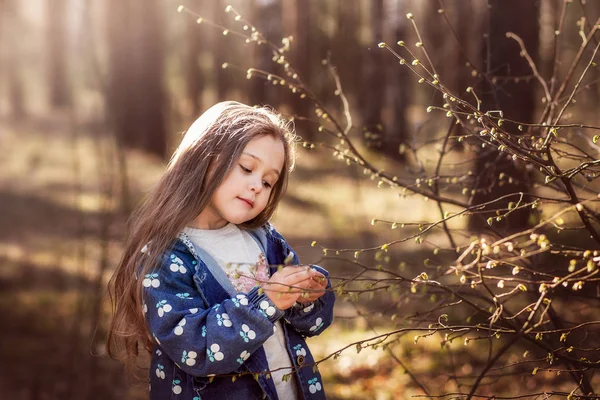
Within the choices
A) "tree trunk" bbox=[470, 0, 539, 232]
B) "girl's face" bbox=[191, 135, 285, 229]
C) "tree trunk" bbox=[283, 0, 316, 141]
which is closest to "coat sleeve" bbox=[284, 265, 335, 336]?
"girl's face" bbox=[191, 135, 285, 229]

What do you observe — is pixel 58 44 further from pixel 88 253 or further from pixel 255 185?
pixel 255 185

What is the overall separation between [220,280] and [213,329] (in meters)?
0.24

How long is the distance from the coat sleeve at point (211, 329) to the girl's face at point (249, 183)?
295mm

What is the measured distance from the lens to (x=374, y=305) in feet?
21.9

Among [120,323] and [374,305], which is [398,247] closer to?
[374,305]

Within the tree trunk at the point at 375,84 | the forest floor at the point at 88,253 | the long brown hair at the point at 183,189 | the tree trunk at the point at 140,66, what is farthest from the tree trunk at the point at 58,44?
the long brown hair at the point at 183,189

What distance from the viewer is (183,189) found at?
2350 mm

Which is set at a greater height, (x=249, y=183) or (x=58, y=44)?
(x=249, y=183)

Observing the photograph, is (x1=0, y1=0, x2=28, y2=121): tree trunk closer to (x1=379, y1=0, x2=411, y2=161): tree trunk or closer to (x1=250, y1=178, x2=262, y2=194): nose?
(x1=379, y1=0, x2=411, y2=161): tree trunk

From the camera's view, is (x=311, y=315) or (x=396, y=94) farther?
(x=396, y=94)


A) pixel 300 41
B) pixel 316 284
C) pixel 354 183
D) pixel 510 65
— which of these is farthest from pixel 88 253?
pixel 300 41

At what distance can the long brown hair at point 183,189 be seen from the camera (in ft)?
7.57

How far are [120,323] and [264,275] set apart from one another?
48 cm

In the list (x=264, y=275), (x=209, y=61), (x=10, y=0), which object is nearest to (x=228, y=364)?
(x=264, y=275)
